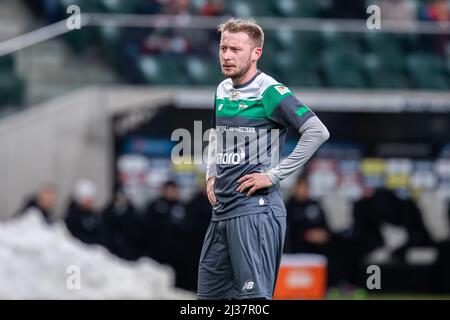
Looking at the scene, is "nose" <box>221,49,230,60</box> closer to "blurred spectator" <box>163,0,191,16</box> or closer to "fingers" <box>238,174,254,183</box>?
"fingers" <box>238,174,254,183</box>

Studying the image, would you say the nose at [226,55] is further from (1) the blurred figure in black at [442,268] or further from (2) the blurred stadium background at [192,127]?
(1) the blurred figure in black at [442,268]

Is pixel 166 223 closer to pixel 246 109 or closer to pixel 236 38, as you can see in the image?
pixel 246 109

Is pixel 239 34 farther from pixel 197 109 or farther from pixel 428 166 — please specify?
pixel 428 166

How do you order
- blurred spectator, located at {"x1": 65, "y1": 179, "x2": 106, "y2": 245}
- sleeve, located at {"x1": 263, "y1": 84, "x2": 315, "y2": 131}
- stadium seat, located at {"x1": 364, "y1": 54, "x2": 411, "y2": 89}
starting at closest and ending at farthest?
sleeve, located at {"x1": 263, "y1": 84, "x2": 315, "y2": 131}
blurred spectator, located at {"x1": 65, "y1": 179, "x2": 106, "y2": 245}
stadium seat, located at {"x1": 364, "y1": 54, "x2": 411, "y2": 89}

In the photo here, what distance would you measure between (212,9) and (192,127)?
190 centimetres

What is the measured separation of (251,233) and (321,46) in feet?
33.6

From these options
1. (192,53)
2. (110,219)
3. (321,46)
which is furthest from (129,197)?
(321,46)

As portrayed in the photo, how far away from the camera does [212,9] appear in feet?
55.1

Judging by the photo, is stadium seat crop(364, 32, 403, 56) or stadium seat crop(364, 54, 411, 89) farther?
stadium seat crop(364, 54, 411, 89)

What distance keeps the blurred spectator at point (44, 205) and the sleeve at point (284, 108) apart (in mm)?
8029

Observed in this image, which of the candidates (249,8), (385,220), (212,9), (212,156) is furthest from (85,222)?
(212,156)

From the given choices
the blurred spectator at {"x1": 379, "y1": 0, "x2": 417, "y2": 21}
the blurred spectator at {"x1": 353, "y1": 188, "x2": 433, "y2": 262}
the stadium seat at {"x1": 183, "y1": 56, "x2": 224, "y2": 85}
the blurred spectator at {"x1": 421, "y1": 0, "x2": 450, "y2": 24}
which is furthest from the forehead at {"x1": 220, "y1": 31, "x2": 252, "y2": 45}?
the blurred spectator at {"x1": 421, "y1": 0, "x2": 450, "y2": 24}

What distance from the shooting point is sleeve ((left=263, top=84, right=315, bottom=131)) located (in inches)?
251

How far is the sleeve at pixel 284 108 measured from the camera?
251 inches
